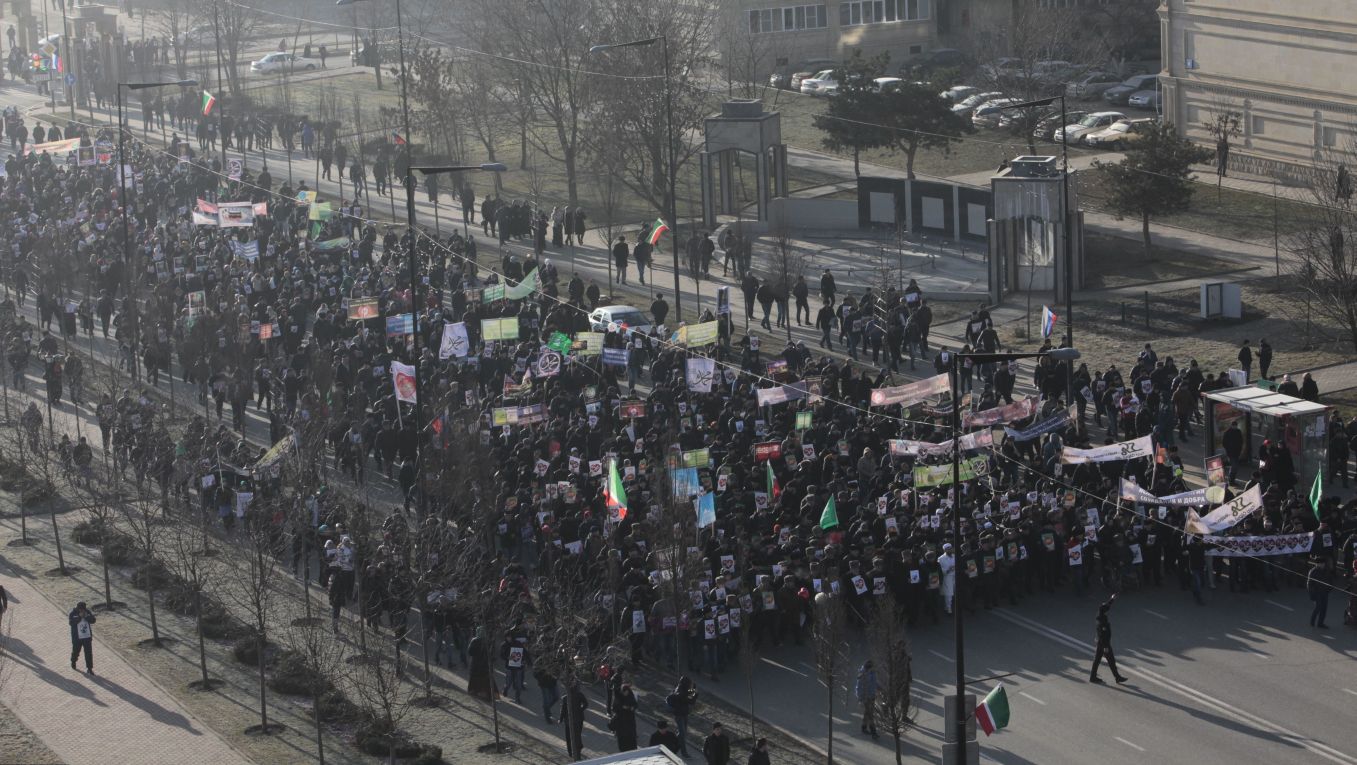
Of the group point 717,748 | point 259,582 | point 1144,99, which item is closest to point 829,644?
point 717,748

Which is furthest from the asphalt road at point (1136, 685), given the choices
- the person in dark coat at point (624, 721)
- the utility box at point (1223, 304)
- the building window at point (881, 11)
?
the building window at point (881, 11)

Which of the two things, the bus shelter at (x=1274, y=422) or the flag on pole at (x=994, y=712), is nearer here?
the flag on pole at (x=994, y=712)

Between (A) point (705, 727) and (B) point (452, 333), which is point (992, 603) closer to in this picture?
(A) point (705, 727)

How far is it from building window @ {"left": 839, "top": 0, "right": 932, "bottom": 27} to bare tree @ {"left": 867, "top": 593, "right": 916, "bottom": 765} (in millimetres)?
69978

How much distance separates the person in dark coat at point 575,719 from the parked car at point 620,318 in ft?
61.2

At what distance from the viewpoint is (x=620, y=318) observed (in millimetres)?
47031

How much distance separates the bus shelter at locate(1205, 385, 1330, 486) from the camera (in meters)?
35.8

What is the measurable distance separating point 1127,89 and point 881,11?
17.7 metres

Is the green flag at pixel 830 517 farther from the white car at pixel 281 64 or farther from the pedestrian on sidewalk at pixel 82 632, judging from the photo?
the white car at pixel 281 64

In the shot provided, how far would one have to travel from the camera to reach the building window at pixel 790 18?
9506 cm

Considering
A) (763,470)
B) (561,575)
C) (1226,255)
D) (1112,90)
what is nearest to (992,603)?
(763,470)

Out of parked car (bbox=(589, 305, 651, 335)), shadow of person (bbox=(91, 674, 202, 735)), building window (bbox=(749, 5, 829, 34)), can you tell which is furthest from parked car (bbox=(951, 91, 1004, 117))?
shadow of person (bbox=(91, 674, 202, 735))

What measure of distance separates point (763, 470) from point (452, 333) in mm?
9311

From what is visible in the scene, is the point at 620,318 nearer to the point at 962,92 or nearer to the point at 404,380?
the point at 404,380
